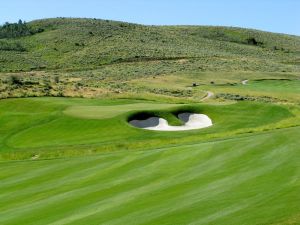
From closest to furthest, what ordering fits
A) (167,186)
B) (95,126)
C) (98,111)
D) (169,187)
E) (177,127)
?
(169,187)
(167,186)
(95,126)
(177,127)
(98,111)

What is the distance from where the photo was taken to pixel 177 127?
3988 centimetres

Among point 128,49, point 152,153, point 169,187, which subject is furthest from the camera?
point 128,49

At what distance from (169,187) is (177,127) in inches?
953

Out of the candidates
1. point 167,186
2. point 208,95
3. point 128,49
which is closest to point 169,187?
point 167,186

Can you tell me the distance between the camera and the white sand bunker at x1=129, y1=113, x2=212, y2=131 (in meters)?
39.6

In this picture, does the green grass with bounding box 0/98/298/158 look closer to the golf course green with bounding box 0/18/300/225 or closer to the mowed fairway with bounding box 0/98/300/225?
the golf course green with bounding box 0/18/300/225

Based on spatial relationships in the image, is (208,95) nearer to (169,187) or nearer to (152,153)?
(152,153)

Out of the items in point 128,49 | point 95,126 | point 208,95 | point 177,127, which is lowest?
point 177,127

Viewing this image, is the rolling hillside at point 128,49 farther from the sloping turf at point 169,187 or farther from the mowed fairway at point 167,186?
the sloping turf at point 169,187

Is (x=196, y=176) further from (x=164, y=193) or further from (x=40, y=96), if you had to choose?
(x=40, y=96)

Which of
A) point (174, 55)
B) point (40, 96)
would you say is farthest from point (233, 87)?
point (174, 55)

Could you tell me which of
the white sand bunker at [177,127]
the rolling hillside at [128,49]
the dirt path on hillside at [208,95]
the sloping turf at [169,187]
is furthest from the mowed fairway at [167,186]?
the rolling hillside at [128,49]

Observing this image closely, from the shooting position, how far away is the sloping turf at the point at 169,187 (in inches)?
506

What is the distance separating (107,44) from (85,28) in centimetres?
2692
